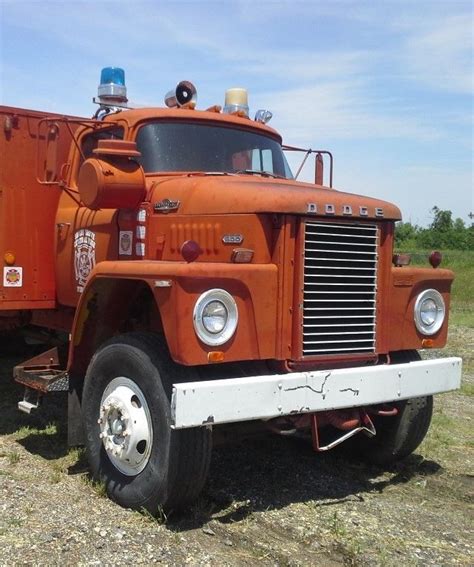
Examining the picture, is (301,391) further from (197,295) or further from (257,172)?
(257,172)

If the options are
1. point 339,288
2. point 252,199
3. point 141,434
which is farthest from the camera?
point 339,288

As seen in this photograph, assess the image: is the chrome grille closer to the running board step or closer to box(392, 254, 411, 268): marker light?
box(392, 254, 411, 268): marker light

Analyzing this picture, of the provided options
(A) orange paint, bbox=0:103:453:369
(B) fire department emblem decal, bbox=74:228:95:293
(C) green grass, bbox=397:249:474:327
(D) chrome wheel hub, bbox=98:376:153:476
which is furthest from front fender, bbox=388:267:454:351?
(C) green grass, bbox=397:249:474:327

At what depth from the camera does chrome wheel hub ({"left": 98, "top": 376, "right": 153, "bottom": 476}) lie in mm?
4238

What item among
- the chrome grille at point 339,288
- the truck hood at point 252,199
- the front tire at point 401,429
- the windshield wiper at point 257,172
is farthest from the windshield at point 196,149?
the front tire at point 401,429

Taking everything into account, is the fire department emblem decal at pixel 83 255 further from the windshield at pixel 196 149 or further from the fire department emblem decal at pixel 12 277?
the windshield at pixel 196 149

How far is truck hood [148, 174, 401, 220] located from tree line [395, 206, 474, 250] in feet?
151

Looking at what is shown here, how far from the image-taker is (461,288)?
2566cm

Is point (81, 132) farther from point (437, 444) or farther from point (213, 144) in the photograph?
point (437, 444)

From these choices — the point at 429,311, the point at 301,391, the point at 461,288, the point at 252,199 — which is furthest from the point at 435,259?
the point at 461,288

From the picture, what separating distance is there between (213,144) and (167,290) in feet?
6.44

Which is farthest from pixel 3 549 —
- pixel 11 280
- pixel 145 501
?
pixel 11 280

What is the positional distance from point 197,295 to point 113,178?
1.31 m

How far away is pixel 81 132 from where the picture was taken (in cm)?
589
